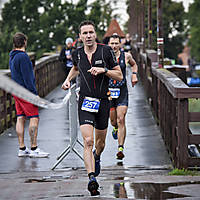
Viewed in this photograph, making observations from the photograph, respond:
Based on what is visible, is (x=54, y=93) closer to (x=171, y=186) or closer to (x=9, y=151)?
(x=9, y=151)

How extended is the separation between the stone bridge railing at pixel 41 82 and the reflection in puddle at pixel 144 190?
5.63 metres

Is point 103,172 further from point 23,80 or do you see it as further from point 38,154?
point 23,80

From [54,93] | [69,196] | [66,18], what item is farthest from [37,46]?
[69,196]

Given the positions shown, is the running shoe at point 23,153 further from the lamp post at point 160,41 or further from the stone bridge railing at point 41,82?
the lamp post at point 160,41

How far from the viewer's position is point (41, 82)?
2075 cm

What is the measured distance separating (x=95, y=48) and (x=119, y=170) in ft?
7.13

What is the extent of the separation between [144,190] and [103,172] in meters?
1.63

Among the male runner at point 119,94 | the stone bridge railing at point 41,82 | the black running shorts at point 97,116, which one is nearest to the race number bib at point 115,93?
the male runner at point 119,94

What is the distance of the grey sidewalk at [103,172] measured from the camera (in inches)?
301

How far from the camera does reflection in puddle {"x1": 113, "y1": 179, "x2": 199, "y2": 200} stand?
289 inches

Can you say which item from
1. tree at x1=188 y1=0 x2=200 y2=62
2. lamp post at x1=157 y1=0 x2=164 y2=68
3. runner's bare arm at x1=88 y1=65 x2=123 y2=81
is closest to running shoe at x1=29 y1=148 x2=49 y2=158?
runner's bare arm at x1=88 y1=65 x2=123 y2=81

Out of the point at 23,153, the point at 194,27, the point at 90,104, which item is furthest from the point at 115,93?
the point at 194,27

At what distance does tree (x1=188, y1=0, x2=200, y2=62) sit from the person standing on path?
92.5 metres

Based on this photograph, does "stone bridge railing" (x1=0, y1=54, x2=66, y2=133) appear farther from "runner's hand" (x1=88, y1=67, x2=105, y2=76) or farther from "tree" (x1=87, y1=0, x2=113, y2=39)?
"tree" (x1=87, y1=0, x2=113, y2=39)
